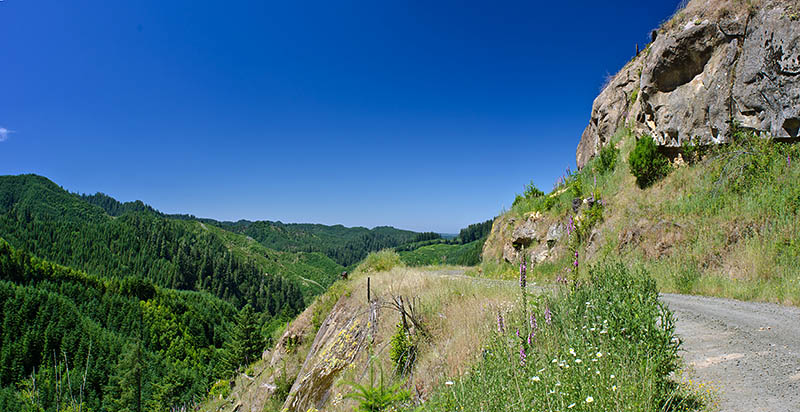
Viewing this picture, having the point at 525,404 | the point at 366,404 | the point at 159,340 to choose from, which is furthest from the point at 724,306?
the point at 159,340

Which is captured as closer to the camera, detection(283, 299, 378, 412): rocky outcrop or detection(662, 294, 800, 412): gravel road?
detection(662, 294, 800, 412): gravel road

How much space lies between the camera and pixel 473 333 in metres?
4.52

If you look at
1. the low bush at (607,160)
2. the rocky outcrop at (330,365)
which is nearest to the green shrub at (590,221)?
the low bush at (607,160)

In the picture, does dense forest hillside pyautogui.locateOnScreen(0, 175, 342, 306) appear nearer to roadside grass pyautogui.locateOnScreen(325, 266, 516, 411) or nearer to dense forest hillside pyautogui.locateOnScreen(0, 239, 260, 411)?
dense forest hillside pyautogui.locateOnScreen(0, 239, 260, 411)

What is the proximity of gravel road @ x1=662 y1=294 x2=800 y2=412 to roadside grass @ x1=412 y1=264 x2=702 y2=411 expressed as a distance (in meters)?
0.46

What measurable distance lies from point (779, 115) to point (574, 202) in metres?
5.09

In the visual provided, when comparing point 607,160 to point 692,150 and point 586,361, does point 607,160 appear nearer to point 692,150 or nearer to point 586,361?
point 692,150

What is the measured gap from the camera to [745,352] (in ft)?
11.6

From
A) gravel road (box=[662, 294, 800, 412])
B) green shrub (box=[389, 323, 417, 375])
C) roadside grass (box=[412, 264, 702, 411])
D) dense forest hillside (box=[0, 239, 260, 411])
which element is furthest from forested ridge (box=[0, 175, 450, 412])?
gravel road (box=[662, 294, 800, 412])

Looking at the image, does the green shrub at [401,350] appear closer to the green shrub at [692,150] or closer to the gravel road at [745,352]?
the gravel road at [745,352]

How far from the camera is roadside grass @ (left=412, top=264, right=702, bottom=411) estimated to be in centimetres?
241

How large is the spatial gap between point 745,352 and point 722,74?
883 centimetres

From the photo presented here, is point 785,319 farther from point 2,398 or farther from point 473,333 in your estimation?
point 2,398

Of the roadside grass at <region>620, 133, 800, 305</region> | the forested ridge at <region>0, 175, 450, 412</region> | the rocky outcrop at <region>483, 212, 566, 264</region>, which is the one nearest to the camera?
the roadside grass at <region>620, 133, 800, 305</region>
